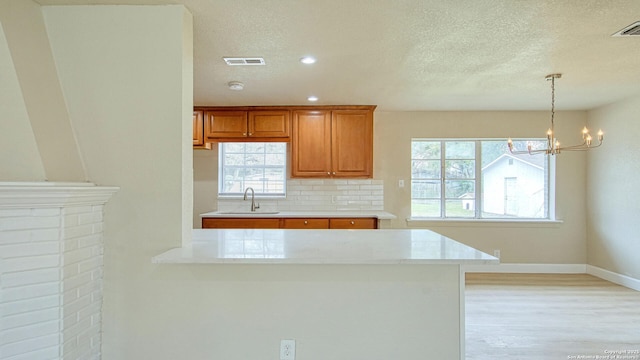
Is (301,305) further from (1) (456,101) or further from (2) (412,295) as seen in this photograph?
(1) (456,101)

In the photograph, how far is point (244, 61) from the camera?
2707 mm

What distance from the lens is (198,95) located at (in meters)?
3.76

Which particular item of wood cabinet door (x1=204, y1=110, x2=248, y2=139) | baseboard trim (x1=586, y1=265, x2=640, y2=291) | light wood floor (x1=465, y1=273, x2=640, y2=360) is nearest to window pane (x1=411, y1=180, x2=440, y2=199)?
light wood floor (x1=465, y1=273, x2=640, y2=360)

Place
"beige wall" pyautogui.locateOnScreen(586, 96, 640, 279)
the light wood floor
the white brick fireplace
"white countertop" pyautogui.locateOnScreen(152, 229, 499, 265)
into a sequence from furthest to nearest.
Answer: "beige wall" pyautogui.locateOnScreen(586, 96, 640, 279)
the light wood floor
"white countertop" pyautogui.locateOnScreen(152, 229, 499, 265)
the white brick fireplace

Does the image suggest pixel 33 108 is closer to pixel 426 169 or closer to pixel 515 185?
pixel 426 169

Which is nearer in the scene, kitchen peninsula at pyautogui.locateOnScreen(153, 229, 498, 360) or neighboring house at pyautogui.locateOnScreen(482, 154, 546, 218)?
kitchen peninsula at pyautogui.locateOnScreen(153, 229, 498, 360)

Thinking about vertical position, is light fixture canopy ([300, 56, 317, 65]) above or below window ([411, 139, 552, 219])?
above

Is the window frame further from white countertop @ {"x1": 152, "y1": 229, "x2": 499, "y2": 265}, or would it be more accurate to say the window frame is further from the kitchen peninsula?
the kitchen peninsula

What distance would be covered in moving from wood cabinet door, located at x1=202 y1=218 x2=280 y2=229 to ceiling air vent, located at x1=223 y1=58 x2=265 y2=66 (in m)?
1.84

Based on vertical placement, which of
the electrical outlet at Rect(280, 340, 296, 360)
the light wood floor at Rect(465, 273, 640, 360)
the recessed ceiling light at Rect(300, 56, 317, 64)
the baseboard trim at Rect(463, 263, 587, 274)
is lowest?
the light wood floor at Rect(465, 273, 640, 360)

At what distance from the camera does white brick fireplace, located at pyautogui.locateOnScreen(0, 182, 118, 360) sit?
4.97 feet

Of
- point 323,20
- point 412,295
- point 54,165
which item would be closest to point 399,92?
point 323,20

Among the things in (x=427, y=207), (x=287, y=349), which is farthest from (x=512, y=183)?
(x=287, y=349)

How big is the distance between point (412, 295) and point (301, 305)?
61cm
